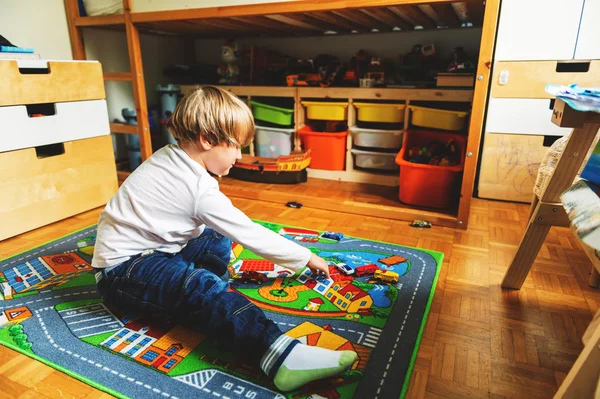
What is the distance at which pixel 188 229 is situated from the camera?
2.84 feet

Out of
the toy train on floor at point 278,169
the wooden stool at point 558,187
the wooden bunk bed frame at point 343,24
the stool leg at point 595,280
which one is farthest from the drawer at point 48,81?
the stool leg at point 595,280

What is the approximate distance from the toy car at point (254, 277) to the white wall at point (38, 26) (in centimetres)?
151

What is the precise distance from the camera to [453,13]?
64.1 inches

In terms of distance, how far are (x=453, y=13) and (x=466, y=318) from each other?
4.14 ft

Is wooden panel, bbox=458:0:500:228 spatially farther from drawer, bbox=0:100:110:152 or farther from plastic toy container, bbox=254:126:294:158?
drawer, bbox=0:100:110:152

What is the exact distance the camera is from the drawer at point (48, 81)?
129 cm

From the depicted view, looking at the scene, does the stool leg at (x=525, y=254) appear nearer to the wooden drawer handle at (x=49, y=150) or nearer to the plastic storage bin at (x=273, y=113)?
the plastic storage bin at (x=273, y=113)

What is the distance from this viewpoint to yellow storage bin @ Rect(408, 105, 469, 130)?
5.55 feet

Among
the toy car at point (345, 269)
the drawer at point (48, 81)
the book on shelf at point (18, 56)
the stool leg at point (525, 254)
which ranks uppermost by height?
the book on shelf at point (18, 56)

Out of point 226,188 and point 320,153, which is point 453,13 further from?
point 226,188

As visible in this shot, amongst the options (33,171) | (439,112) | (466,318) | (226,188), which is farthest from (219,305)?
(439,112)

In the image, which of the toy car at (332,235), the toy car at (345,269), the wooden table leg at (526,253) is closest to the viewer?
the wooden table leg at (526,253)

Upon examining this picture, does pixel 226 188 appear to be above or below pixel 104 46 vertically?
below

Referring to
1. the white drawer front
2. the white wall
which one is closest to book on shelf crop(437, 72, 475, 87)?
the white drawer front
